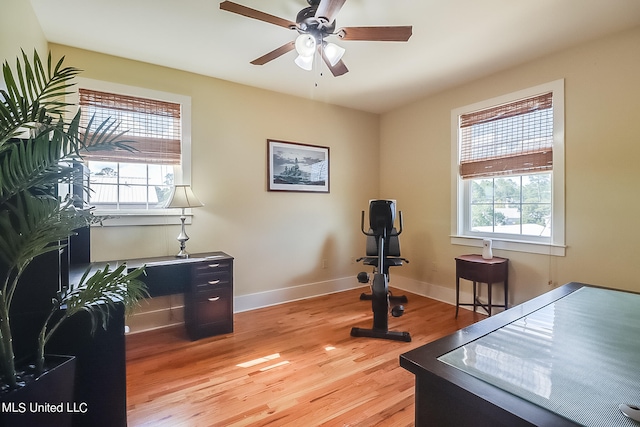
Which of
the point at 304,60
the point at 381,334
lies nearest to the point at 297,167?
the point at 304,60

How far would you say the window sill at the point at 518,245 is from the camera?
2.73 m

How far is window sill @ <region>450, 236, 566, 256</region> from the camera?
2729mm

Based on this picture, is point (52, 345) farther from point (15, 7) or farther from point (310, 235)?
point (310, 235)

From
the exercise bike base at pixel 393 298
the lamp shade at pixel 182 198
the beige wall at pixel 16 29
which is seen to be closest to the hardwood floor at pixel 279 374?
the exercise bike base at pixel 393 298

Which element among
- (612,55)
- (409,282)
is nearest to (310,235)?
(409,282)

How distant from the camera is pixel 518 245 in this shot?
2.98 meters

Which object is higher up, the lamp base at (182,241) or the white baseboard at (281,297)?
the lamp base at (182,241)

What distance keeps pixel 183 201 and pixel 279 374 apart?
170 centimetres

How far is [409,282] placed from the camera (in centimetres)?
408

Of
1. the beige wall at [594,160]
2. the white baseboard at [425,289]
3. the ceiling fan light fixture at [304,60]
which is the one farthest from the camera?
the white baseboard at [425,289]

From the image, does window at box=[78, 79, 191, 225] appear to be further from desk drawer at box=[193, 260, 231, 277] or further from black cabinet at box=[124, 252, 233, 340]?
desk drawer at box=[193, 260, 231, 277]

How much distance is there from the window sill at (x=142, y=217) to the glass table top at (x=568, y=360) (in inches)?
109

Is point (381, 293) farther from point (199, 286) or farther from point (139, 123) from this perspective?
point (139, 123)

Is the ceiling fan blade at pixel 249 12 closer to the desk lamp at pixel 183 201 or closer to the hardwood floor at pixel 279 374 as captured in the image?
the desk lamp at pixel 183 201
